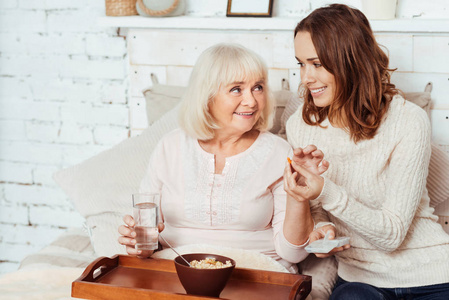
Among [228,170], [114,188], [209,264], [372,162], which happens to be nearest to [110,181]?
[114,188]

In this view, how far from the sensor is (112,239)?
6.18ft

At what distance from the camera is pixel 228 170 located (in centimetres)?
164

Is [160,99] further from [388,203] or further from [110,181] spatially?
[388,203]

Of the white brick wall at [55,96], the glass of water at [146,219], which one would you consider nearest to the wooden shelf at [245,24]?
the white brick wall at [55,96]

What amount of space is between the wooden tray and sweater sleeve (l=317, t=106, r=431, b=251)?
0.22 metres

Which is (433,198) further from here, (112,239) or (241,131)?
(112,239)

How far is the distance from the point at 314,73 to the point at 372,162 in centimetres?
30

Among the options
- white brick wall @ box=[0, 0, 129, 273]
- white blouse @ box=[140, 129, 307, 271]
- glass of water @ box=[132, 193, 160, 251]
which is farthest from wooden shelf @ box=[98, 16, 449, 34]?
glass of water @ box=[132, 193, 160, 251]

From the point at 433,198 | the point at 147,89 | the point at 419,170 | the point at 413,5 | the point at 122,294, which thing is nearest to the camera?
the point at 122,294

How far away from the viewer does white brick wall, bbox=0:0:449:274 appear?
2414 mm

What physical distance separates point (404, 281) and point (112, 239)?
931mm

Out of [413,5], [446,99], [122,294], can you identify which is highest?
[413,5]

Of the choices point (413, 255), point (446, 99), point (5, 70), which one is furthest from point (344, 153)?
point (5, 70)

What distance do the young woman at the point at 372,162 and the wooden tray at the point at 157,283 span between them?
203 millimetres
